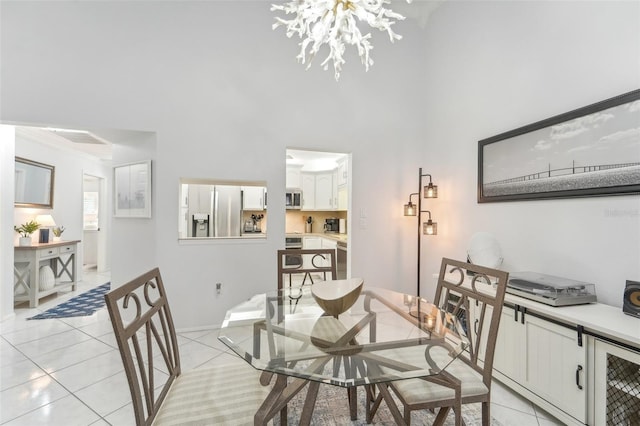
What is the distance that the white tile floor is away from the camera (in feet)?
5.91

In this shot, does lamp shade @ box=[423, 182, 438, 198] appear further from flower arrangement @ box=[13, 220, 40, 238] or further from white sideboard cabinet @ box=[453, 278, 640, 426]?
flower arrangement @ box=[13, 220, 40, 238]

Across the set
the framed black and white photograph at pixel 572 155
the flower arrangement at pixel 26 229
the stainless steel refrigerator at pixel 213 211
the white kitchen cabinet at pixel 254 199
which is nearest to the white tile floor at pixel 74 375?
the flower arrangement at pixel 26 229

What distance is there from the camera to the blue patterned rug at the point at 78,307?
11.7 feet

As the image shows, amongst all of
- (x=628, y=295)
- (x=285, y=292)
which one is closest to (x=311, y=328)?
(x=285, y=292)

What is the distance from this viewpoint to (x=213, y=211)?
181 inches

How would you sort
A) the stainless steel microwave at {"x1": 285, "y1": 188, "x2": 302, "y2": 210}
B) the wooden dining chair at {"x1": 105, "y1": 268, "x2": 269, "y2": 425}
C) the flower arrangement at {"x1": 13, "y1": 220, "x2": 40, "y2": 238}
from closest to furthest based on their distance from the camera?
1. the wooden dining chair at {"x1": 105, "y1": 268, "x2": 269, "y2": 425}
2. the flower arrangement at {"x1": 13, "y1": 220, "x2": 40, "y2": 238}
3. the stainless steel microwave at {"x1": 285, "y1": 188, "x2": 302, "y2": 210}

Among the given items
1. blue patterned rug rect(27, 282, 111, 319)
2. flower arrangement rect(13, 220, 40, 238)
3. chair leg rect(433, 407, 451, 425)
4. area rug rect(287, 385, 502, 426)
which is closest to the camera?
chair leg rect(433, 407, 451, 425)

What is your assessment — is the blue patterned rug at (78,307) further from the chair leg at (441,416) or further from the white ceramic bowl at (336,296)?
the chair leg at (441,416)

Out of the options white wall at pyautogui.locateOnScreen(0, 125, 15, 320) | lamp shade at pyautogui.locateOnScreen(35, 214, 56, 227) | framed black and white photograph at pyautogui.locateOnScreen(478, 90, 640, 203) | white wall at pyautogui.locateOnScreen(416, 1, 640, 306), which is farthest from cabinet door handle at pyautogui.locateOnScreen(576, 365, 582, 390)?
lamp shade at pyautogui.locateOnScreen(35, 214, 56, 227)

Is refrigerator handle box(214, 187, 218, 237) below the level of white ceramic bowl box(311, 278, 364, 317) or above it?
above

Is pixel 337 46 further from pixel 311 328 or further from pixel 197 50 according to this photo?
pixel 197 50

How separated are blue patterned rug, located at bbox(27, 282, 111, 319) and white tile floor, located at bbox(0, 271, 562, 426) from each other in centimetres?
21

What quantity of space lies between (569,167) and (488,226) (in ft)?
2.94

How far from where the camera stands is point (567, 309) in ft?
5.67
